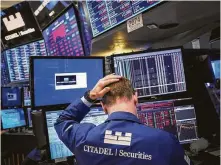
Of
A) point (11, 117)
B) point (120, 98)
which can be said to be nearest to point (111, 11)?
point (120, 98)

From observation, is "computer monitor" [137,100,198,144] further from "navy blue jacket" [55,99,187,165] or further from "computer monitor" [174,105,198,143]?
"navy blue jacket" [55,99,187,165]

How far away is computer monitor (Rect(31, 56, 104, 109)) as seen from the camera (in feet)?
5.81

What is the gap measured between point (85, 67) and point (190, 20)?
99cm

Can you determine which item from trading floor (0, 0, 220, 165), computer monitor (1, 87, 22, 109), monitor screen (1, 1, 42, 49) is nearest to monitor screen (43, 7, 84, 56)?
trading floor (0, 0, 220, 165)

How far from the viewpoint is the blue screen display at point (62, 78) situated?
1780 millimetres

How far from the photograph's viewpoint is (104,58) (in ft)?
6.47

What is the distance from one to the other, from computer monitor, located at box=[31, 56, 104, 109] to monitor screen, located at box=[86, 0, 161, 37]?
48cm

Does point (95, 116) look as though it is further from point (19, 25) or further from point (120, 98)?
point (19, 25)

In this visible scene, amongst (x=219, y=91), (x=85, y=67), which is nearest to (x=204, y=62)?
(x=219, y=91)

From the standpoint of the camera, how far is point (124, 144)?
1.18 m

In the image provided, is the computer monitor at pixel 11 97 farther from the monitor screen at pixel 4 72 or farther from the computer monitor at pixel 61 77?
the computer monitor at pixel 61 77

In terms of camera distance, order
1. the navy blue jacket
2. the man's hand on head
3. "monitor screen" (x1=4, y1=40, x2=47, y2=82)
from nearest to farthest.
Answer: the navy blue jacket → the man's hand on head → "monitor screen" (x1=4, y1=40, x2=47, y2=82)

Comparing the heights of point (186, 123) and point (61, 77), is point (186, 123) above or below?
below

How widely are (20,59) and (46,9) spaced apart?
90cm
